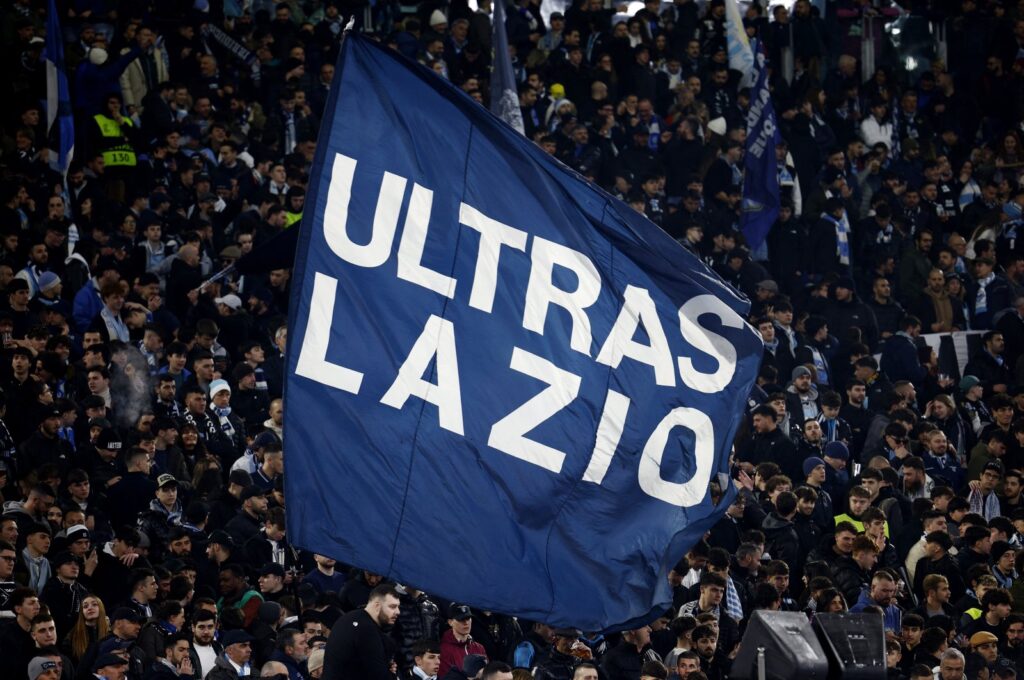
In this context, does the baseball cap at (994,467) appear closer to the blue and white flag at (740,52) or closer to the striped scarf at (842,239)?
the striped scarf at (842,239)

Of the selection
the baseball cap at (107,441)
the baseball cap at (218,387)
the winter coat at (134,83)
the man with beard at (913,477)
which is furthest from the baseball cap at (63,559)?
the winter coat at (134,83)

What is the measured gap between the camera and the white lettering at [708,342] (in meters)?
8.88

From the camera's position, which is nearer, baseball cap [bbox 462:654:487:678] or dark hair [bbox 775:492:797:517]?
baseball cap [bbox 462:654:487:678]

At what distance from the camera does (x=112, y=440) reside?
1438 cm

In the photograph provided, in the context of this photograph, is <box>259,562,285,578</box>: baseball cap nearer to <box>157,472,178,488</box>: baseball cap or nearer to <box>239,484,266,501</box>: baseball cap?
<box>239,484,266,501</box>: baseball cap

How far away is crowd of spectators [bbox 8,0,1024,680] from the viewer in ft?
41.9

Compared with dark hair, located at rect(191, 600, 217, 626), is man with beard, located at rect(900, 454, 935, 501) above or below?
above

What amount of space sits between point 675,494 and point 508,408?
0.95 meters

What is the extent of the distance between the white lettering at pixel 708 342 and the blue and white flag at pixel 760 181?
44.0 ft

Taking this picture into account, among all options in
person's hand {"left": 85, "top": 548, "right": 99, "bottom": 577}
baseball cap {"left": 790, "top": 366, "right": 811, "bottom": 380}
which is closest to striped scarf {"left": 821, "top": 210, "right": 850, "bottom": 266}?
baseball cap {"left": 790, "top": 366, "right": 811, "bottom": 380}

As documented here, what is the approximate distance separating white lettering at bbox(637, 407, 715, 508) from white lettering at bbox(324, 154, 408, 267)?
5.14 feet

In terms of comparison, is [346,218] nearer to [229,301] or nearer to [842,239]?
[229,301]

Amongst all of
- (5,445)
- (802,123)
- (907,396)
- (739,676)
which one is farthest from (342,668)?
(802,123)

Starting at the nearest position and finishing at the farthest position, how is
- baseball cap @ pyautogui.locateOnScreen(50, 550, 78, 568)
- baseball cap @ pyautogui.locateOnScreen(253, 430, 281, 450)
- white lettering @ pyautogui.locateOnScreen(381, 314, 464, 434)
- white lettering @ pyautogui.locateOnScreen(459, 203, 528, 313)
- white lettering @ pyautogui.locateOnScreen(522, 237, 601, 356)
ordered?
white lettering @ pyautogui.locateOnScreen(381, 314, 464, 434) < white lettering @ pyautogui.locateOnScreen(459, 203, 528, 313) < white lettering @ pyautogui.locateOnScreen(522, 237, 601, 356) < baseball cap @ pyautogui.locateOnScreen(50, 550, 78, 568) < baseball cap @ pyautogui.locateOnScreen(253, 430, 281, 450)
